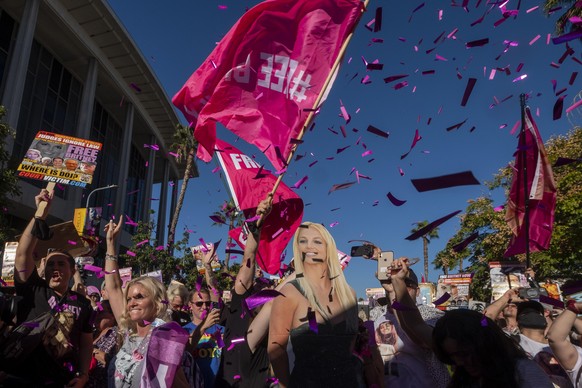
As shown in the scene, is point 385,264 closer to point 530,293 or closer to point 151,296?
point 530,293

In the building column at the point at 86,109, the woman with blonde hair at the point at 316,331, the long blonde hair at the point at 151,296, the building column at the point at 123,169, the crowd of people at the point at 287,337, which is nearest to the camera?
the crowd of people at the point at 287,337

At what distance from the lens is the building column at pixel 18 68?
2506 centimetres

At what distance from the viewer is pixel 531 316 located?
4.57 m

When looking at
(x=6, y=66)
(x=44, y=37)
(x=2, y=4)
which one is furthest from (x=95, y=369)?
(x=44, y=37)

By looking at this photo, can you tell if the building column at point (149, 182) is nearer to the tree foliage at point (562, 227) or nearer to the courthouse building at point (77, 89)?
the courthouse building at point (77, 89)

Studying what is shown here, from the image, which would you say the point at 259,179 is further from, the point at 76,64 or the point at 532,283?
the point at 76,64

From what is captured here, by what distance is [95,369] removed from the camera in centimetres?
452

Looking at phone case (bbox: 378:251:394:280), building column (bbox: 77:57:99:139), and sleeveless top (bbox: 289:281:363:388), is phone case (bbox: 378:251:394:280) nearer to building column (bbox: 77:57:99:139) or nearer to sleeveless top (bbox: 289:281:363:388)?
sleeveless top (bbox: 289:281:363:388)

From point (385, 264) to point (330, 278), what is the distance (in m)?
0.57

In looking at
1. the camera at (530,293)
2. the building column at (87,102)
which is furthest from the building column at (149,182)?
the camera at (530,293)

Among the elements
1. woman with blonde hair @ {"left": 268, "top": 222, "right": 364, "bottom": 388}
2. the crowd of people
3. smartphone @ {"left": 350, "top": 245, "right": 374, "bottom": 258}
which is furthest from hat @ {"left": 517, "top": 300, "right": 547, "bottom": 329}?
woman with blonde hair @ {"left": 268, "top": 222, "right": 364, "bottom": 388}

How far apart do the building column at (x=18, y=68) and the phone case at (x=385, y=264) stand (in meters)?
26.3

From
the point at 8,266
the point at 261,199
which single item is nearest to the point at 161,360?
the point at 261,199

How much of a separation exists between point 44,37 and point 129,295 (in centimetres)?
3440
